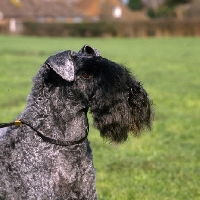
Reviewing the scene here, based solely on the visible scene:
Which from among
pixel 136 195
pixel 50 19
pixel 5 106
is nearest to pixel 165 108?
pixel 5 106

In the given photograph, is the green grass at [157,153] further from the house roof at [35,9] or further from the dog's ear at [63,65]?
the house roof at [35,9]

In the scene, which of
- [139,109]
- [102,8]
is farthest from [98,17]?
[139,109]

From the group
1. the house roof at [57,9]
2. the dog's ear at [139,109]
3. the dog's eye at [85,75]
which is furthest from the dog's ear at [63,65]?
the house roof at [57,9]

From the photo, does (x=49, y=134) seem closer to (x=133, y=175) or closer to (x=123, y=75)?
(x=123, y=75)

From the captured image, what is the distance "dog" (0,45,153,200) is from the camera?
5.32 m

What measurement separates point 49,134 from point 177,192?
11.3ft

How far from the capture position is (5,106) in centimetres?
1658

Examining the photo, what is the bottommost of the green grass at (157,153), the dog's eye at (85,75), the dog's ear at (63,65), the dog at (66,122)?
the green grass at (157,153)

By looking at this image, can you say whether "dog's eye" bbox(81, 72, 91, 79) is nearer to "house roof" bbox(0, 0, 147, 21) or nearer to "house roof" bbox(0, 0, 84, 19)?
"house roof" bbox(0, 0, 147, 21)

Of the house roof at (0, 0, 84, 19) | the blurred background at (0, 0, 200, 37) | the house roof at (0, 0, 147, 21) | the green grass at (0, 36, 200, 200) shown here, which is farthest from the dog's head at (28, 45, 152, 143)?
the house roof at (0, 0, 84, 19)

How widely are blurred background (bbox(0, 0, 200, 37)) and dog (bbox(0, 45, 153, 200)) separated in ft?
220

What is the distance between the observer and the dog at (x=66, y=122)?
5.32 m

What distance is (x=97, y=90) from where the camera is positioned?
5.30 metres

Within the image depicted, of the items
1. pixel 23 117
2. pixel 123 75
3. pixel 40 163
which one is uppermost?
pixel 123 75
